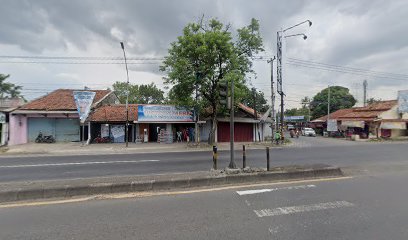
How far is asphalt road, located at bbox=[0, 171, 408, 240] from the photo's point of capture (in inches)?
151

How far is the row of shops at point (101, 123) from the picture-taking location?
23219 mm

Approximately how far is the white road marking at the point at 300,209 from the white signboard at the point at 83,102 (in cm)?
2120

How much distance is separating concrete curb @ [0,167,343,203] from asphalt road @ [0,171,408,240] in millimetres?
595

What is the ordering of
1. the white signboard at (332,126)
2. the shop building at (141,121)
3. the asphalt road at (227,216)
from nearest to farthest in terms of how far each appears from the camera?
the asphalt road at (227,216) < the shop building at (141,121) < the white signboard at (332,126)

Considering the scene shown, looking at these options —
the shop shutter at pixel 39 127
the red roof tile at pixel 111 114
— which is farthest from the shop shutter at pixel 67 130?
the red roof tile at pixel 111 114

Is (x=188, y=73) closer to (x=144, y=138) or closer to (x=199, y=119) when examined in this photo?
(x=199, y=119)

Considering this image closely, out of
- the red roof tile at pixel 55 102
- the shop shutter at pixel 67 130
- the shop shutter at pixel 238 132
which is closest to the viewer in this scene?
the red roof tile at pixel 55 102

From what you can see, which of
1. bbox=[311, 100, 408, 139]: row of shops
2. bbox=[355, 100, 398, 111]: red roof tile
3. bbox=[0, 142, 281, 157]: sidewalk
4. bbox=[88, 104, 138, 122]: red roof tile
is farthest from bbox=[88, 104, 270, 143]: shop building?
bbox=[355, 100, 398, 111]: red roof tile

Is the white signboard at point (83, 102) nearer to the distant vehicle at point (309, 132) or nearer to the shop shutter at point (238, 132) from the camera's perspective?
the shop shutter at point (238, 132)

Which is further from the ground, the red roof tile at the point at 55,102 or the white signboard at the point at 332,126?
the red roof tile at the point at 55,102

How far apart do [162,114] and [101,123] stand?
20.7ft

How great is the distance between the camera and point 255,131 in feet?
93.3

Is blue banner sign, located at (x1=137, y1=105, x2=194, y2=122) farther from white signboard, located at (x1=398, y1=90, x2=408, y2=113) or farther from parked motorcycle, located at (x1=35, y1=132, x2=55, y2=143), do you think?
white signboard, located at (x1=398, y1=90, x2=408, y2=113)

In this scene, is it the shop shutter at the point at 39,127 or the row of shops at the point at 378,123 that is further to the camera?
the row of shops at the point at 378,123
